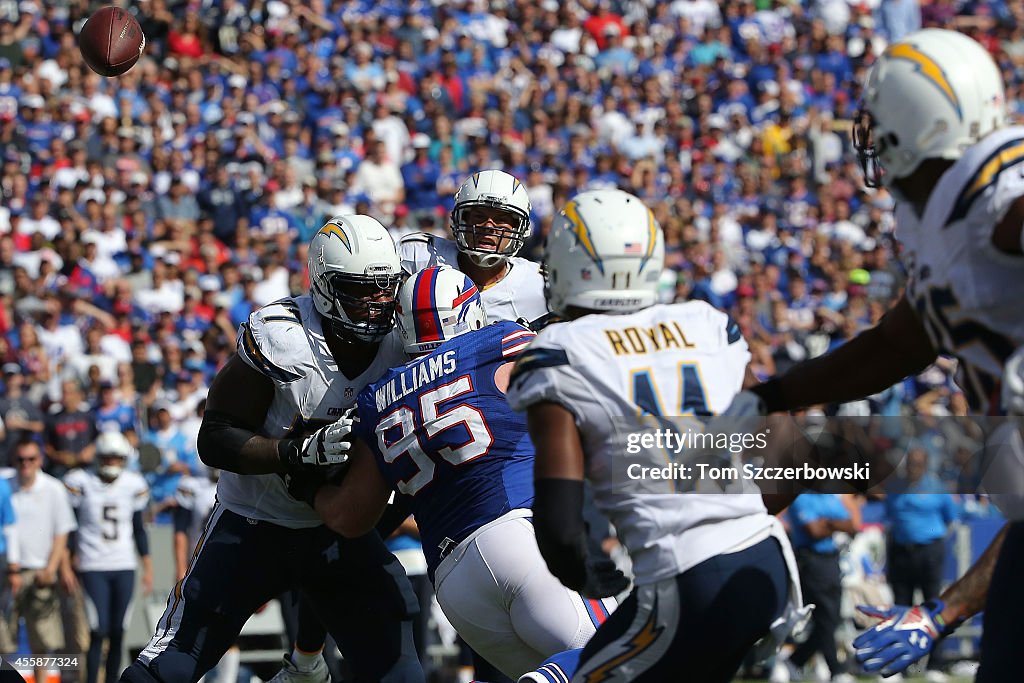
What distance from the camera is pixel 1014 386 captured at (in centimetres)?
301

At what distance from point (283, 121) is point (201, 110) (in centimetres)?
93

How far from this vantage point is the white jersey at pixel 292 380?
500cm

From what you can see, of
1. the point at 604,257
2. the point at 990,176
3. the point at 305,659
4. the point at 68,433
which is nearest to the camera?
the point at 990,176

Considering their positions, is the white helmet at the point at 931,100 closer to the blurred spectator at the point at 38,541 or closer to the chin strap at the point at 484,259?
the chin strap at the point at 484,259

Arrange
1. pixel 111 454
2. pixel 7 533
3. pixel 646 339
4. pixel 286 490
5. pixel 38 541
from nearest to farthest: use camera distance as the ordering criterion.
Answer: pixel 646 339
pixel 286 490
pixel 7 533
pixel 38 541
pixel 111 454

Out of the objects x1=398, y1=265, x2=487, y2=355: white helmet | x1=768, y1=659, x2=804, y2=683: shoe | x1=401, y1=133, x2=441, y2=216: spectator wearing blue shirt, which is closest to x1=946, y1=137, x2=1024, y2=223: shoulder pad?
x1=398, y1=265, x2=487, y2=355: white helmet

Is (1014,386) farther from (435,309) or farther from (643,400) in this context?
(435,309)

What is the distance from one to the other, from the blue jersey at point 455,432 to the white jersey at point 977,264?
1.47m

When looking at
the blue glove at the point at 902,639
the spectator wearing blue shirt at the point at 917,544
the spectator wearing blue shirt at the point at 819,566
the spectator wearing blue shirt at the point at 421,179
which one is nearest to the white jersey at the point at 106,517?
the spectator wearing blue shirt at the point at 819,566

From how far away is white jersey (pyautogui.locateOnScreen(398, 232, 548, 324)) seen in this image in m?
5.75

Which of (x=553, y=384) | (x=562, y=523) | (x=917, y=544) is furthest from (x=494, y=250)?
(x=917, y=544)

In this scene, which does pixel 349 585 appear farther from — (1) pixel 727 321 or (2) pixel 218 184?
(2) pixel 218 184

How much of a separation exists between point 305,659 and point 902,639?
115 inches

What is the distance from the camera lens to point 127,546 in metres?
8.86
